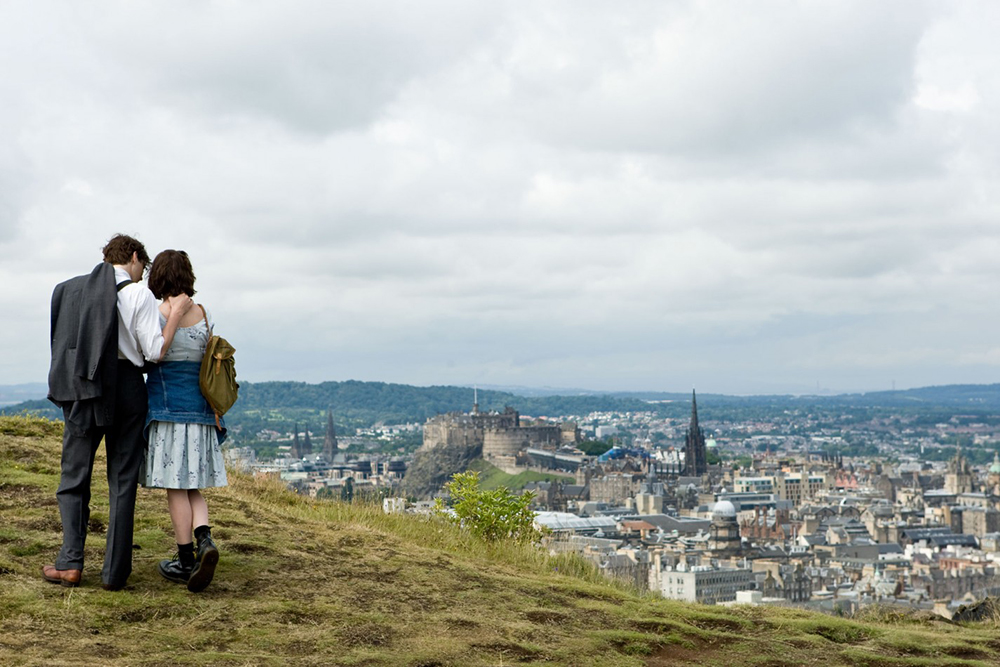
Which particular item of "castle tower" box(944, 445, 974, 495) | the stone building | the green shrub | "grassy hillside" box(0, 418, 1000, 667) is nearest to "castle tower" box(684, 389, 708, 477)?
the stone building

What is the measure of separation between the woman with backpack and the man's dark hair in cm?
10

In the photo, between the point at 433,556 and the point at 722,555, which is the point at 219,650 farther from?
the point at 722,555

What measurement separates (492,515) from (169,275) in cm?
440

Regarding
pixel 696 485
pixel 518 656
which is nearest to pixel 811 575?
pixel 696 485

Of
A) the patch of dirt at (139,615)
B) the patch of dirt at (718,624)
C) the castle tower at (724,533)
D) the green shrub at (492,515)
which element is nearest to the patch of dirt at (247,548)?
the patch of dirt at (139,615)

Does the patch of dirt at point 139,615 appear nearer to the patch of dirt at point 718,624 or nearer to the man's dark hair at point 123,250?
the man's dark hair at point 123,250

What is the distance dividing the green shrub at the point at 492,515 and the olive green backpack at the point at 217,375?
375 cm

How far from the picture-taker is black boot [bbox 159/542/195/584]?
5301mm

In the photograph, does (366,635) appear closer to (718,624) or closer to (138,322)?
(138,322)

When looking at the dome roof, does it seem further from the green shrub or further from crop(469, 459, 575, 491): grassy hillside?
the green shrub

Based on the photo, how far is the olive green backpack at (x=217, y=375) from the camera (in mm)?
5168

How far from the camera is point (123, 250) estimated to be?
5.16 m

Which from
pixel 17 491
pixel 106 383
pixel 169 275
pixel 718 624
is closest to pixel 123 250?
pixel 169 275

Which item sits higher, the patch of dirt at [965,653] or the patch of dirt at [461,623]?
the patch of dirt at [461,623]
